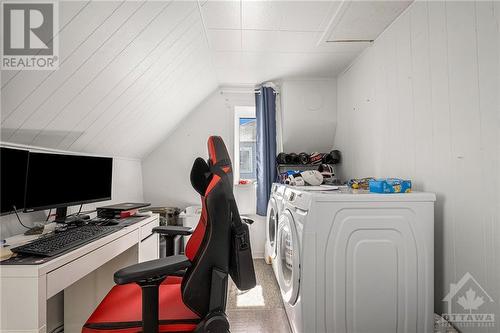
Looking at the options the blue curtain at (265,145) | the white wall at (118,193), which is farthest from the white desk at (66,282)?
the blue curtain at (265,145)

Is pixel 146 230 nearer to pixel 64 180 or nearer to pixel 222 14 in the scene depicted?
pixel 64 180

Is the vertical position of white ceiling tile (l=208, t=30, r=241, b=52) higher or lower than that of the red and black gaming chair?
higher

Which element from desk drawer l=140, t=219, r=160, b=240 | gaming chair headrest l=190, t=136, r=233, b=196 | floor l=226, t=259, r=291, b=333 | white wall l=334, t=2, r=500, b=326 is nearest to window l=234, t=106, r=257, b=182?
floor l=226, t=259, r=291, b=333

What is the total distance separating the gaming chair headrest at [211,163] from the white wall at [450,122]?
4.19 feet

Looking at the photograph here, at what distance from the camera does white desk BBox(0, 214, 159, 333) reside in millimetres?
907

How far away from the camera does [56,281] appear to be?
1.01 m

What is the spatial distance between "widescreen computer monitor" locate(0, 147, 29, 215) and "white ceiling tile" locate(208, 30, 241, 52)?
1.55m

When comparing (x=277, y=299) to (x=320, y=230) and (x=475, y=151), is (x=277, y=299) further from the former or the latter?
(x=475, y=151)

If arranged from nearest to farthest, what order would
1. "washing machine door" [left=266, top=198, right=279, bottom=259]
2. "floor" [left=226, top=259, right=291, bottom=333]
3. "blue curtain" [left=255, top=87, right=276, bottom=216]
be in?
1. "floor" [left=226, top=259, right=291, bottom=333]
2. "washing machine door" [left=266, top=198, right=279, bottom=259]
3. "blue curtain" [left=255, top=87, right=276, bottom=216]

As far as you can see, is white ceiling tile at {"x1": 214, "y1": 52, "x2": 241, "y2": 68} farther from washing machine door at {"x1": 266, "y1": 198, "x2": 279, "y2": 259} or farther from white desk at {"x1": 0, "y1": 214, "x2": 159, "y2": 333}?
white desk at {"x1": 0, "y1": 214, "x2": 159, "y2": 333}

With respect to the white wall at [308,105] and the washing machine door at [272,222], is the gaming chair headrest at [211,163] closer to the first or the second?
the washing machine door at [272,222]

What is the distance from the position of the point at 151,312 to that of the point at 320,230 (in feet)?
3.01

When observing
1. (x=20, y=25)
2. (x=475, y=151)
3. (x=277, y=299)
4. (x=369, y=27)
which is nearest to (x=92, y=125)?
(x=20, y=25)

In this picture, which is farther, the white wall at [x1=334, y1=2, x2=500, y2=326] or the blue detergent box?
the blue detergent box
